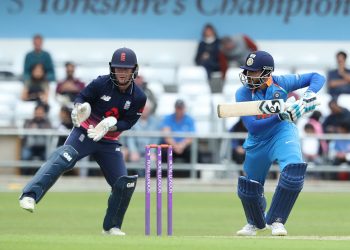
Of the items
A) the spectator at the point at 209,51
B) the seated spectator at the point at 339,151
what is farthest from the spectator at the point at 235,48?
the seated spectator at the point at 339,151

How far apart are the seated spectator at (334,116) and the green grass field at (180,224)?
Answer: 5.25 ft

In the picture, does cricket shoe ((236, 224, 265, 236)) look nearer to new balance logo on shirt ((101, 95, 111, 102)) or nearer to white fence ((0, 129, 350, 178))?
new balance logo on shirt ((101, 95, 111, 102))

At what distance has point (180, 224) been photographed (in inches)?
550

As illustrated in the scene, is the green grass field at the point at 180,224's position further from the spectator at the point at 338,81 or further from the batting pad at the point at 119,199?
the spectator at the point at 338,81

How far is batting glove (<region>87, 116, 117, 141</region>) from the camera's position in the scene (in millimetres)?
11703

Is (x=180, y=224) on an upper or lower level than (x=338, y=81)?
lower

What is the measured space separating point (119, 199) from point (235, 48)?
31.0ft

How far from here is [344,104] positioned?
20344 millimetres

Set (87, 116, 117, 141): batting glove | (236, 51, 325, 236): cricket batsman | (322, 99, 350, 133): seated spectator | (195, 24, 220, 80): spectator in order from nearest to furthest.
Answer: (236, 51, 325, 236): cricket batsman → (87, 116, 117, 141): batting glove → (322, 99, 350, 133): seated spectator → (195, 24, 220, 80): spectator

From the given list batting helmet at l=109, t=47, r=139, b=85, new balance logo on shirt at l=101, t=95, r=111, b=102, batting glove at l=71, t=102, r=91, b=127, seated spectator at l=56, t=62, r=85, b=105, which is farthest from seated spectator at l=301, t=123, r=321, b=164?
batting glove at l=71, t=102, r=91, b=127

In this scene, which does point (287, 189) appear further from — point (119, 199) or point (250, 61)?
point (119, 199)

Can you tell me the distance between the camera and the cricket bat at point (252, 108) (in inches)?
452

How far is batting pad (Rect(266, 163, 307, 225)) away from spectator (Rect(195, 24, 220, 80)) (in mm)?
9455

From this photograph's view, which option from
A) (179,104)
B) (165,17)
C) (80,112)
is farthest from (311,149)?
(80,112)
